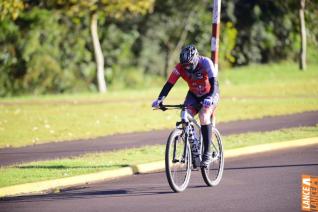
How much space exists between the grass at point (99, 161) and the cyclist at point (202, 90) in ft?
6.77

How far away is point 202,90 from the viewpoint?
10.2 meters

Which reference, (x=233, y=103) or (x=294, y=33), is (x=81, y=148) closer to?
(x=233, y=103)

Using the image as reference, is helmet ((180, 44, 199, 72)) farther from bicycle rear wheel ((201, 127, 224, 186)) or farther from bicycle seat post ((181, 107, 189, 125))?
bicycle rear wheel ((201, 127, 224, 186))

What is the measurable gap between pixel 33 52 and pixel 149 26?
23.0 ft

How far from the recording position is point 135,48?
1526 inches

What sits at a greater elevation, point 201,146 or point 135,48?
point 135,48

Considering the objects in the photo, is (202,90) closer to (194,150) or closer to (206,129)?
(206,129)

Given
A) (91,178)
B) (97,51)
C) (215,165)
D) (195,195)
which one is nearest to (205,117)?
(215,165)

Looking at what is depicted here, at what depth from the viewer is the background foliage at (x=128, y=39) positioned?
34.8 meters

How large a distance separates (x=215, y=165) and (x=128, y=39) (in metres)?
27.8

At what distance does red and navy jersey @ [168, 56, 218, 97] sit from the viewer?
32.6 feet

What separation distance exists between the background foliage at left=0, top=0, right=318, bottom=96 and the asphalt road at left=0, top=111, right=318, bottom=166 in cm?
1227

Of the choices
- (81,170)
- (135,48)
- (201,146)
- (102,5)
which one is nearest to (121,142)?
(81,170)

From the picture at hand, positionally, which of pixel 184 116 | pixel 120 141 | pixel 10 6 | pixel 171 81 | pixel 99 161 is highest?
pixel 10 6
